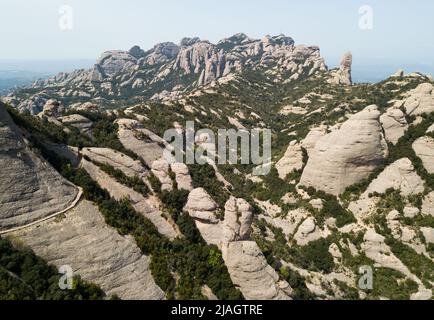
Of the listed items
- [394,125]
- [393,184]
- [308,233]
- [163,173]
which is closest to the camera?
[163,173]

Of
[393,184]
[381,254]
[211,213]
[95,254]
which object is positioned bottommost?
[381,254]

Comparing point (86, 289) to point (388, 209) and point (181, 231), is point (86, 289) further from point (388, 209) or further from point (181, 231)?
point (388, 209)

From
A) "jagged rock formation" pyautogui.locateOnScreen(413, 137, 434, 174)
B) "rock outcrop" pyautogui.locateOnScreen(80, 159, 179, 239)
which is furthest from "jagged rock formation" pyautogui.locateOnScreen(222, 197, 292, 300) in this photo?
"jagged rock formation" pyautogui.locateOnScreen(413, 137, 434, 174)

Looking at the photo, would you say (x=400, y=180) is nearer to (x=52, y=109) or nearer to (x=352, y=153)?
(x=352, y=153)

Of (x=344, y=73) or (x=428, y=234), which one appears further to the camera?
(x=344, y=73)

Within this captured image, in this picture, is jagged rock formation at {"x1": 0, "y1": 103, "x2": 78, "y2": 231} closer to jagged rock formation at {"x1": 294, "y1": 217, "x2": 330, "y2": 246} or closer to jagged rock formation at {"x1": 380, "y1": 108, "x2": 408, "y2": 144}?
jagged rock formation at {"x1": 294, "y1": 217, "x2": 330, "y2": 246}
